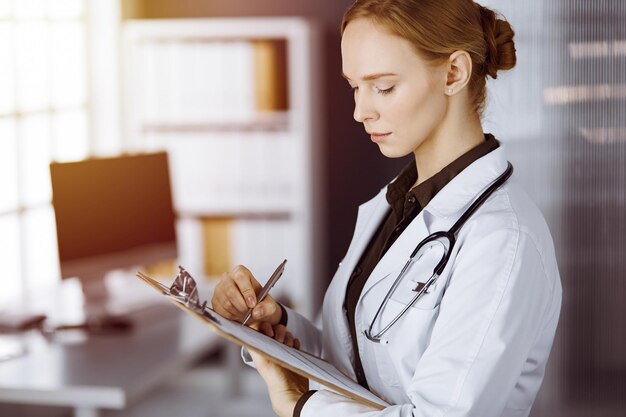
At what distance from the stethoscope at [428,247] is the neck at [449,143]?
3.1 inches

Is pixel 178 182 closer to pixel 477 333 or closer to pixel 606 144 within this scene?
pixel 606 144

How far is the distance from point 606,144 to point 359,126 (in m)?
1.36

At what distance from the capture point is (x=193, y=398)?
13.5 feet

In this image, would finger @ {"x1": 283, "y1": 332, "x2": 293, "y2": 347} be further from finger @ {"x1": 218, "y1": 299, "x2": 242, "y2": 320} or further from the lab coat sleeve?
the lab coat sleeve

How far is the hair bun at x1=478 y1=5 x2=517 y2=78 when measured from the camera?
145cm

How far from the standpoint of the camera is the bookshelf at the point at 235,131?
13.3 feet

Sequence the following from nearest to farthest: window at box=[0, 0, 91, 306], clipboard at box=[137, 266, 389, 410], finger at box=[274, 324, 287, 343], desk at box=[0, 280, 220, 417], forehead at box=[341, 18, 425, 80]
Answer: clipboard at box=[137, 266, 389, 410], forehead at box=[341, 18, 425, 80], finger at box=[274, 324, 287, 343], desk at box=[0, 280, 220, 417], window at box=[0, 0, 91, 306]

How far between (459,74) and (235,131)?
110 inches

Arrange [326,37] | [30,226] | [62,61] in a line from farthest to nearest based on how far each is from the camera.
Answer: [326,37] → [62,61] → [30,226]

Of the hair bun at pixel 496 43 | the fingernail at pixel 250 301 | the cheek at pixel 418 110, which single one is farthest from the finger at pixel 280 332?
the hair bun at pixel 496 43

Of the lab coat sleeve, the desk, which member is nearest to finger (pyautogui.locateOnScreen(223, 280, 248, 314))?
the lab coat sleeve

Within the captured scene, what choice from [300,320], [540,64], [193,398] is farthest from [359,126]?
[300,320]

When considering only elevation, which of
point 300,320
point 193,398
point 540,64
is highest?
point 540,64

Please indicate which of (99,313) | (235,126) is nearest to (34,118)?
(235,126)
